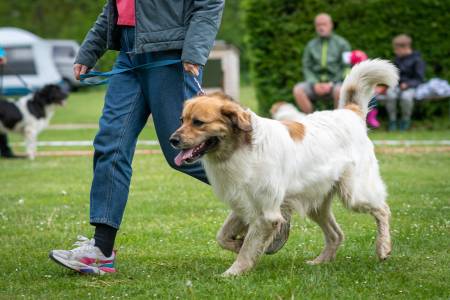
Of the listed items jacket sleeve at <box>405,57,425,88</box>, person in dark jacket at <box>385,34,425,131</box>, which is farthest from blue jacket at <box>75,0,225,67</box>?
jacket sleeve at <box>405,57,425,88</box>

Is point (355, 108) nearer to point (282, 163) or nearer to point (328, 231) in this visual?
point (328, 231)

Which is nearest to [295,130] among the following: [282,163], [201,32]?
[282,163]

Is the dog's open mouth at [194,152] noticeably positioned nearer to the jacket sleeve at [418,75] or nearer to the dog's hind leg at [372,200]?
the dog's hind leg at [372,200]

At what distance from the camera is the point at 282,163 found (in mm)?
Answer: 4738

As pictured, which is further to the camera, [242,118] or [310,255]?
[310,255]

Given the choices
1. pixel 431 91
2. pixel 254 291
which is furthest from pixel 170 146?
pixel 431 91

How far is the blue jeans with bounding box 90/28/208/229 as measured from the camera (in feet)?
15.6

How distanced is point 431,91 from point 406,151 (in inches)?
140

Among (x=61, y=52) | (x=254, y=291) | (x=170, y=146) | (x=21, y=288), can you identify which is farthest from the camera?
(x=61, y=52)

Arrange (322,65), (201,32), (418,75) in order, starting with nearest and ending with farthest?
(201,32) < (322,65) < (418,75)

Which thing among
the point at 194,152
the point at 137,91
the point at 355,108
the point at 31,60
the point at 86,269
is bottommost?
the point at 31,60

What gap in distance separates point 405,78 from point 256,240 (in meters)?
10.6

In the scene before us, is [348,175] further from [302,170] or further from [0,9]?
[0,9]

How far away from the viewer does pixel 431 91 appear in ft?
48.4
